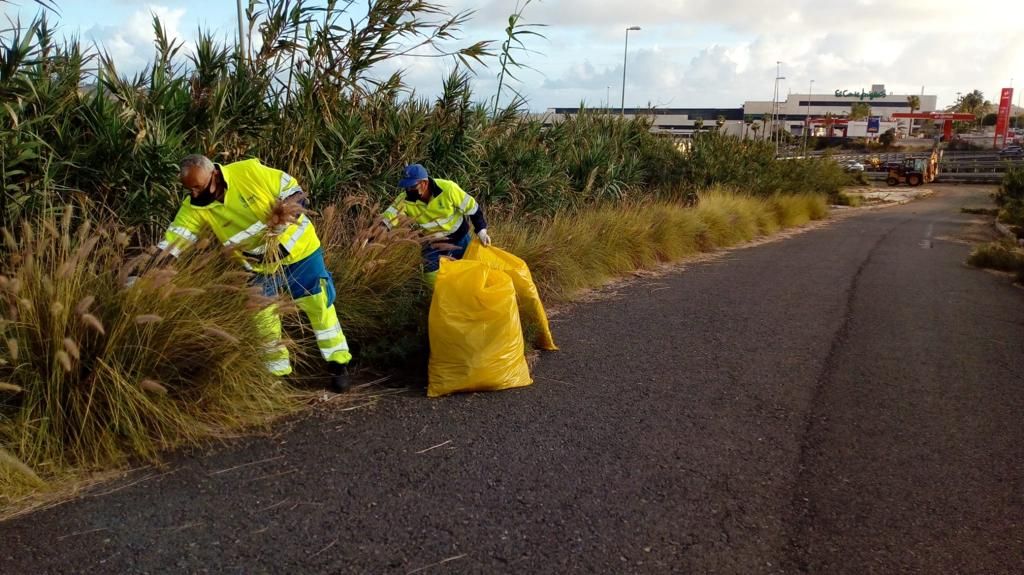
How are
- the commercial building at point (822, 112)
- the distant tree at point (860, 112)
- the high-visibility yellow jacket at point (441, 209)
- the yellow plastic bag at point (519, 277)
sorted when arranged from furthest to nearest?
the distant tree at point (860, 112), the commercial building at point (822, 112), the high-visibility yellow jacket at point (441, 209), the yellow plastic bag at point (519, 277)

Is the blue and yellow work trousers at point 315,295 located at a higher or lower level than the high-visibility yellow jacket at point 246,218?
lower

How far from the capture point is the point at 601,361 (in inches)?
245

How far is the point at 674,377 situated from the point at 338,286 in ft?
8.33

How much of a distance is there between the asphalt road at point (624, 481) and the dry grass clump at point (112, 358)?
262 mm

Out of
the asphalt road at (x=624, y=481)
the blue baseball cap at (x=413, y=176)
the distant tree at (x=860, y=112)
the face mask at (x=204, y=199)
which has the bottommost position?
the asphalt road at (x=624, y=481)

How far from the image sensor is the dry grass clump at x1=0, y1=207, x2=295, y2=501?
3758 mm

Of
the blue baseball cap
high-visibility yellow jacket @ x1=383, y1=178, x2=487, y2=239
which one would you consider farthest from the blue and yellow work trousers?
high-visibility yellow jacket @ x1=383, y1=178, x2=487, y2=239

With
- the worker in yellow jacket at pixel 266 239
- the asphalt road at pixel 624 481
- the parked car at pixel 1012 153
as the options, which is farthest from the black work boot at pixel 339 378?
the parked car at pixel 1012 153

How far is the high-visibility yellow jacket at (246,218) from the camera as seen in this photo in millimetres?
4773

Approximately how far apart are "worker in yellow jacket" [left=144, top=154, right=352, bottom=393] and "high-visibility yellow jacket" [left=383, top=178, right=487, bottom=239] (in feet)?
4.91

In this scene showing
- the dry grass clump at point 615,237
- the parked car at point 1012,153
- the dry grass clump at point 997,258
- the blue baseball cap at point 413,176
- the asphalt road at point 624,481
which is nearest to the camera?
the asphalt road at point 624,481

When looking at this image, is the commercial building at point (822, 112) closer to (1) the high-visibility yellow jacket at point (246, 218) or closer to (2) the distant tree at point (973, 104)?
(2) the distant tree at point (973, 104)

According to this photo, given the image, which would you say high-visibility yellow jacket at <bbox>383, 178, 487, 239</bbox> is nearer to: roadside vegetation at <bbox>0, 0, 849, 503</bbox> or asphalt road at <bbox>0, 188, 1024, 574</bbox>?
roadside vegetation at <bbox>0, 0, 849, 503</bbox>

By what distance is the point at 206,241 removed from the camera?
15.1ft
